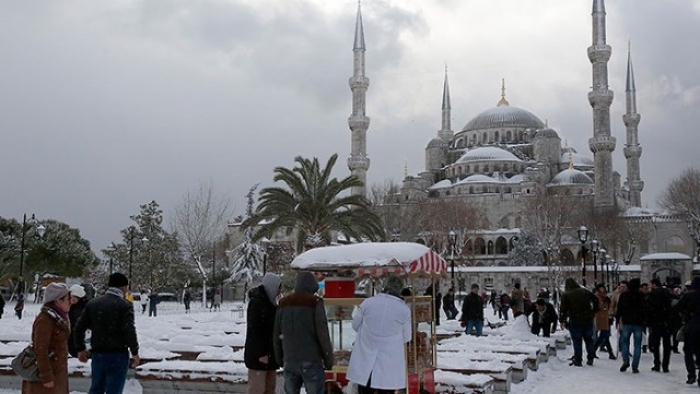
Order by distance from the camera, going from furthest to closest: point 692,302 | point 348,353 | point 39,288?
point 39,288 → point 692,302 → point 348,353

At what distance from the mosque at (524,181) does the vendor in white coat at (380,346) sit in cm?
3509

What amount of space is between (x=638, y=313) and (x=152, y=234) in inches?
1465

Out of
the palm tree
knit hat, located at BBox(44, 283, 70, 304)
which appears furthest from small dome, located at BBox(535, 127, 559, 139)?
knit hat, located at BBox(44, 283, 70, 304)

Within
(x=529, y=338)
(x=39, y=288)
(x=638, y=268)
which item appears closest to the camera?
(x=529, y=338)

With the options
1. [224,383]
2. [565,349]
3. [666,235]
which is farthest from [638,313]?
[666,235]

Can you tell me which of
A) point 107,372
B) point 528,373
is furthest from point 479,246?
point 107,372

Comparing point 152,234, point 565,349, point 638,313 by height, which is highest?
point 152,234

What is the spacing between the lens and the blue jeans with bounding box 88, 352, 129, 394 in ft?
19.5

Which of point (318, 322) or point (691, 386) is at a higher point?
point (318, 322)

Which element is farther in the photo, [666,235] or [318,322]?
[666,235]

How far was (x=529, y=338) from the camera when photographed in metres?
13.7

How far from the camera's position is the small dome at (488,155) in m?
77.2

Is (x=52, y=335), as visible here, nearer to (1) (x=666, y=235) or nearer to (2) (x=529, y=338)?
(2) (x=529, y=338)

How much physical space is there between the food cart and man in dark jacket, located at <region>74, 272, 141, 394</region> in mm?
2303
